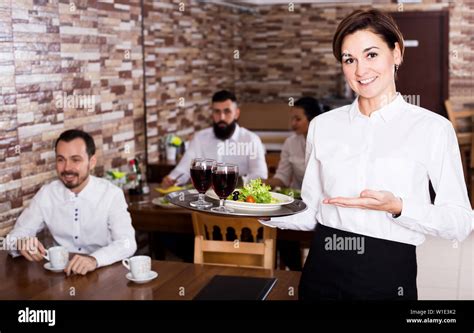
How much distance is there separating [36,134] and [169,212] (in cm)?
78

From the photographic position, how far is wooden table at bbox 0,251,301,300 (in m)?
2.07

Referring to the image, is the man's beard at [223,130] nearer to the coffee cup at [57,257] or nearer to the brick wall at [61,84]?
the brick wall at [61,84]

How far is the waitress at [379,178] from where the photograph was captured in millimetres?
1596

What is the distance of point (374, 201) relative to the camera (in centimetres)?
150

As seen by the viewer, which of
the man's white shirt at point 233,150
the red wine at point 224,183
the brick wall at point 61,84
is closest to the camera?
the red wine at point 224,183

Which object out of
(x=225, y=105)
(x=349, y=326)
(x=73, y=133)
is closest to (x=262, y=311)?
(x=349, y=326)

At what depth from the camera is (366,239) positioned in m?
1.67

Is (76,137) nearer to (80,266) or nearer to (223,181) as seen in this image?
(80,266)

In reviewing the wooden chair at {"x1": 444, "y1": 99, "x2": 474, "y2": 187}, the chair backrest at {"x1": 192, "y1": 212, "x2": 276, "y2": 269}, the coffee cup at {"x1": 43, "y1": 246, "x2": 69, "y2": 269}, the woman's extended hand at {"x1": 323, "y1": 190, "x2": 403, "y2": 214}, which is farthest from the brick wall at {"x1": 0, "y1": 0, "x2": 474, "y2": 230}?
the woman's extended hand at {"x1": 323, "y1": 190, "x2": 403, "y2": 214}

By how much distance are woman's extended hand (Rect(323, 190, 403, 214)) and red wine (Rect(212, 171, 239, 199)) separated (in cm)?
32

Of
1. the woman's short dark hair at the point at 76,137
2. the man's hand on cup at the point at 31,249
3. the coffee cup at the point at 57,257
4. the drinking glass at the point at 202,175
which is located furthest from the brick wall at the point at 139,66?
the drinking glass at the point at 202,175

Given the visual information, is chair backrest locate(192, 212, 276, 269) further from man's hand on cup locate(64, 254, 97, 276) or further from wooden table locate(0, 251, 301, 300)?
man's hand on cup locate(64, 254, 97, 276)

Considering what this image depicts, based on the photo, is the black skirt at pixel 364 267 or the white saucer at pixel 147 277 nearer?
the black skirt at pixel 364 267

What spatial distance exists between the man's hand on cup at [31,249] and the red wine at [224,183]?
993 millimetres
